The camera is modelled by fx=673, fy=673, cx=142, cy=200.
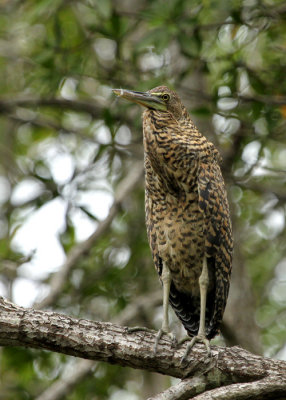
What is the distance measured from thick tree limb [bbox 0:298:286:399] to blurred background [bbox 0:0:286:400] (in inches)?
88.9

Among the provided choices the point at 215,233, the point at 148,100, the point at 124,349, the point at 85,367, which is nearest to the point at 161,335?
the point at 124,349

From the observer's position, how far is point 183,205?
194 inches

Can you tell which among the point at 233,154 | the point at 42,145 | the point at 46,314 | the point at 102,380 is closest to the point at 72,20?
the point at 42,145

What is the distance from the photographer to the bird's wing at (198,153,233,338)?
4.88 meters

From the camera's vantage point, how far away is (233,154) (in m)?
7.02

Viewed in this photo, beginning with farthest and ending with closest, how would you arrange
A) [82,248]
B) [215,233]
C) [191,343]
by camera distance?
[82,248] → [215,233] → [191,343]

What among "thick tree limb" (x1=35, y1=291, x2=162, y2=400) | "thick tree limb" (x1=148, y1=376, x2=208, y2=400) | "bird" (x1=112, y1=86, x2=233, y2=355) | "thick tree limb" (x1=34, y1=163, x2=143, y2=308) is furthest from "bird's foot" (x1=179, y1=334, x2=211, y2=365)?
"thick tree limb" (x1=35, y1=291, x2=162, y2=400)

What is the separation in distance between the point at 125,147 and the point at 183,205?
7.40 ft

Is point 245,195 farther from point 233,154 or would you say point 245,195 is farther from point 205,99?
point 205,99

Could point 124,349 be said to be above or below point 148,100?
below

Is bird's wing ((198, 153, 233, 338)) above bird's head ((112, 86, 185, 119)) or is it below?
below

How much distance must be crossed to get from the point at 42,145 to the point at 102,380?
380 cm

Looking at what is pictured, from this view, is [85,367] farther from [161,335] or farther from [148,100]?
[148,100]

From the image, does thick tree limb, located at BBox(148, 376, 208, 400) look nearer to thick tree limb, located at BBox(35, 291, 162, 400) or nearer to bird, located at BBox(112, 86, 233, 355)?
bird, located at BBox(112, 86, 233, 355)
